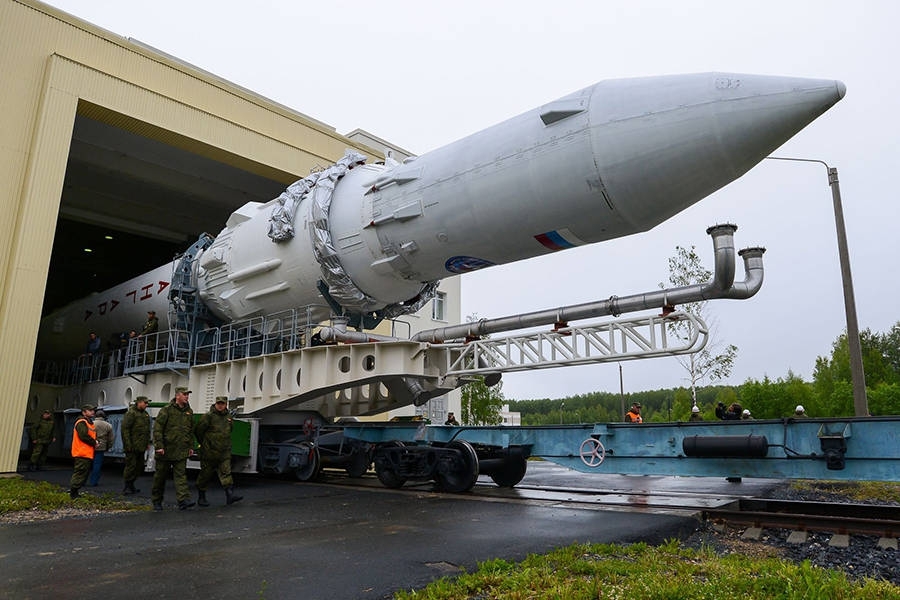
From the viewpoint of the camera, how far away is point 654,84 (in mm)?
5863

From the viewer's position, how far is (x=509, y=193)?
6.62 m

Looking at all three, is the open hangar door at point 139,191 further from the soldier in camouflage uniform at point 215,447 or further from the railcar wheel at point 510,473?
the railcar wheel at point 510,473

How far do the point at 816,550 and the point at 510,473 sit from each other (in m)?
4.71

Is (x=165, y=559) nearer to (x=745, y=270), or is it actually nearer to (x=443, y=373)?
(x=443, y=373)

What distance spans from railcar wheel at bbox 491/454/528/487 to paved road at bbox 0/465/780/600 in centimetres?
140

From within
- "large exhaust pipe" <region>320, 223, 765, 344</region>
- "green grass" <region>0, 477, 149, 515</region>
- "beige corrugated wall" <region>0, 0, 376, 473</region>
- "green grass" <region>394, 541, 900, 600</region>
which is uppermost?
"beige corrugated wall" <region>0, 0, 376, 473</region>

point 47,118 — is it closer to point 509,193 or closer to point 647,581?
point 509,193

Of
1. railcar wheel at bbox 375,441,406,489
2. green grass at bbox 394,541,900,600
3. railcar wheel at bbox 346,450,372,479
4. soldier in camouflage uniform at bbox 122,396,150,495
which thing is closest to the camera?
green grass at bbox 394,541,900,600

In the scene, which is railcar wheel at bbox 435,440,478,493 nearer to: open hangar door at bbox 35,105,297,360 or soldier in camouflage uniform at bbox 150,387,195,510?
soldier in camouflage uniform at bbox 150,387,195,510

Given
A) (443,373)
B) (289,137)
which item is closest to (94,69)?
(289,137)

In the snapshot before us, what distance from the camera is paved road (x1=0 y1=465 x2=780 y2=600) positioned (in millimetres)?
3707

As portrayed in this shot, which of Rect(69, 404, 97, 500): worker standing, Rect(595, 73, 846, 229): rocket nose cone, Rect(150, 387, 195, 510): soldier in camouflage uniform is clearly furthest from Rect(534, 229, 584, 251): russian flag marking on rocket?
Rect(69, 404, 97, 500): worker standing

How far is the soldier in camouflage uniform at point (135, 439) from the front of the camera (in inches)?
348

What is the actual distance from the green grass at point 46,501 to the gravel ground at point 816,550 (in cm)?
624
